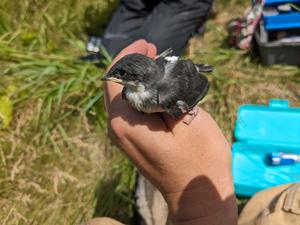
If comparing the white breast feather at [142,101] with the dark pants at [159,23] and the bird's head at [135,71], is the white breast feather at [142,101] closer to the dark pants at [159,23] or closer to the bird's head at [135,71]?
the bird's head at [135,71]

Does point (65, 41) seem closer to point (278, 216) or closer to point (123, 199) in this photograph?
point (123, 199)

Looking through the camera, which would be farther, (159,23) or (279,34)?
(159,23)

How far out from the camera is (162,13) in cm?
406

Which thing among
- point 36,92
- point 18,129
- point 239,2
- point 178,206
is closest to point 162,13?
point 239,2

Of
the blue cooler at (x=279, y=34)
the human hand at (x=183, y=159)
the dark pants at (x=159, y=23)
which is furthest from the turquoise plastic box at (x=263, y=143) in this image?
the human hand at (x=183, y=159)

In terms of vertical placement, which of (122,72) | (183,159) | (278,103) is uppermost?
(122,72)

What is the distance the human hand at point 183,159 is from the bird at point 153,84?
56 mm

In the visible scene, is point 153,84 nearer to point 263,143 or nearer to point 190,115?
point 190,115

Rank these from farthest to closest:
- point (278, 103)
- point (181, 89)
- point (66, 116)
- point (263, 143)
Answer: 1. point (66, 116)
2. point (278, 103)
3. point (263, 143)
4. point (181, 89)

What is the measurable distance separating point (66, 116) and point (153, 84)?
174 centimetres

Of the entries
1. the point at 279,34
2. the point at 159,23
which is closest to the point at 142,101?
the point at 279,34

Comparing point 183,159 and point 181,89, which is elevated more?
point 181,89

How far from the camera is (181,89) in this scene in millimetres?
1986

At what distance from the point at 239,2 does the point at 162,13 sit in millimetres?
863
